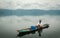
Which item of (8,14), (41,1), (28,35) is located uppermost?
(41,1)

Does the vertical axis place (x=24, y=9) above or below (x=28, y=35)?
above

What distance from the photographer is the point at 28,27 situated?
5.10 ft

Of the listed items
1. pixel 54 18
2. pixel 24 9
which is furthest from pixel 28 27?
pixel 54 18

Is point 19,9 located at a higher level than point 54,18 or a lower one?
higher

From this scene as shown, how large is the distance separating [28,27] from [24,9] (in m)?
0.23

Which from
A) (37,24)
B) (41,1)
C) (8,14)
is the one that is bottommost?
(37,24)

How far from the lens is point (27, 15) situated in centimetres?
156

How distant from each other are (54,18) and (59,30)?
0.55 ft

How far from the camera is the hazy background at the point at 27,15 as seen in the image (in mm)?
1539

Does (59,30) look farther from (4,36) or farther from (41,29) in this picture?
(4,36)

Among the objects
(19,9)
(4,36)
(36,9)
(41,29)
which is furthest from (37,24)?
(4,36)

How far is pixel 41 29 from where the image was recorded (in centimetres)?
157

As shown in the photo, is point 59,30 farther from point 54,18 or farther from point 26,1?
point 26,1

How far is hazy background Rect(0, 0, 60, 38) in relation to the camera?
1.54 metres
